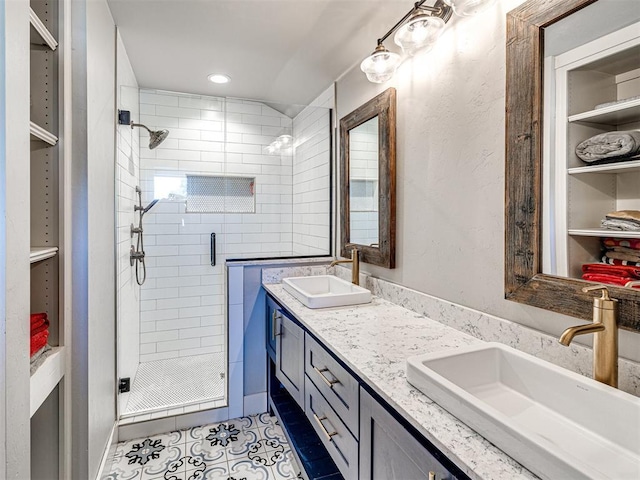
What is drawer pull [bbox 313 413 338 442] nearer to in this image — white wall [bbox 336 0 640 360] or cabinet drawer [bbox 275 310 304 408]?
cabinet drawer [bbox 275 310 304 408]

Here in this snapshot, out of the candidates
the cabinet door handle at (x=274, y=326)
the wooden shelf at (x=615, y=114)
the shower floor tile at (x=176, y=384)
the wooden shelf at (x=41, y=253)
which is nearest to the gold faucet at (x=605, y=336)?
the wooden shelf at (x=615, y=114)

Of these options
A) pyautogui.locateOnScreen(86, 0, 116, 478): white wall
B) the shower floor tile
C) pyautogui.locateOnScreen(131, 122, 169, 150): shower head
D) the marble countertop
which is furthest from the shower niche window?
the shower floor tile

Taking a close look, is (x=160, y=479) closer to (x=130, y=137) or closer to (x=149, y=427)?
(x=149, y=427)

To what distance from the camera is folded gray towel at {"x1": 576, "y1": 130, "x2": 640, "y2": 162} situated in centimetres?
86

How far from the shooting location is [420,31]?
A: 1438 millimetres

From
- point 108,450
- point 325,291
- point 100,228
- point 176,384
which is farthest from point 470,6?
point 176,384

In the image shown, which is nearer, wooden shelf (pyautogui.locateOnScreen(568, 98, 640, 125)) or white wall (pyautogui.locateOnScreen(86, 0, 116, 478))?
wooden shelf (pyautogui.locateOnScreen(568, 98, 640, 125))

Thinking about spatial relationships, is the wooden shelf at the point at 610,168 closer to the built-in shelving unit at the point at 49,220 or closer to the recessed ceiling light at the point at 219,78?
the built-in shelving unit at the point at 49,220

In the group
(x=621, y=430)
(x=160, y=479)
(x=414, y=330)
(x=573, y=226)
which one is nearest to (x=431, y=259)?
(x=414, y=330)

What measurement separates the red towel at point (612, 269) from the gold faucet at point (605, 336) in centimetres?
9

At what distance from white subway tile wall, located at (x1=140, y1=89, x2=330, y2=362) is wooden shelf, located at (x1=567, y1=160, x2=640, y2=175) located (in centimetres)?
179

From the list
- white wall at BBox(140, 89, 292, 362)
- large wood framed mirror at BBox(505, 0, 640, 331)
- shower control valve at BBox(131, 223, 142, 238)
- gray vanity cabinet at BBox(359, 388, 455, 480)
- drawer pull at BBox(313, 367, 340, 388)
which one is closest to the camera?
gray vanity cabinet at BBox(359, 388, 455, 480)

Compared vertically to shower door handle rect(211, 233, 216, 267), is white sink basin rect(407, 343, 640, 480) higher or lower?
lower

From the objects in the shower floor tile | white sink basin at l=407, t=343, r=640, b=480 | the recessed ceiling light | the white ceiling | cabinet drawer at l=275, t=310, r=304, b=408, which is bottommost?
the shower floor tile
